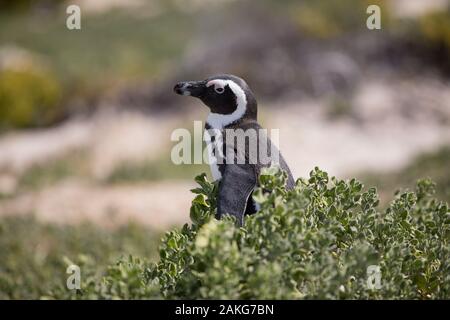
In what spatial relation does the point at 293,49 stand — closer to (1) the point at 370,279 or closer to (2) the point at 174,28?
(2) the point at 174,28

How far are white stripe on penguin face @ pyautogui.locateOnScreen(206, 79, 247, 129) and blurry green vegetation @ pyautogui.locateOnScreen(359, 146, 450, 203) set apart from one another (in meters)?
5.78

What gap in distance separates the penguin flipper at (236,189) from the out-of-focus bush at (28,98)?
1672 centimetres

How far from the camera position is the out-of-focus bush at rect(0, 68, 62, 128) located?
66.5 ft

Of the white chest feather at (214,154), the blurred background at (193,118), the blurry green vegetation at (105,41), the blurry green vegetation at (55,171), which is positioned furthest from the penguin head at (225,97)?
the blurry green vegetation at (105,41)

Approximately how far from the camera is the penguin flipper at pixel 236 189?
3572mm

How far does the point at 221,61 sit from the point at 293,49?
186 centimetres

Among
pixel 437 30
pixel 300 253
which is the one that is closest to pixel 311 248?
pixel 300 253

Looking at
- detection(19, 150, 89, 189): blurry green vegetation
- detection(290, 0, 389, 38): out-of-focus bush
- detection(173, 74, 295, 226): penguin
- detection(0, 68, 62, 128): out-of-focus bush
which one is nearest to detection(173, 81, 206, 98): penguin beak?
detection(173, 74, 295, 226): penguin

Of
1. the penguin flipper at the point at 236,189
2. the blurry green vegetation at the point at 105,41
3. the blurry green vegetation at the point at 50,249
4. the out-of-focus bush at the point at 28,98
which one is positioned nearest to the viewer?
the penguin flipper at the point at 236,189

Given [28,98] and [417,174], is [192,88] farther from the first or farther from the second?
[28,98]

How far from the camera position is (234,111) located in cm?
397

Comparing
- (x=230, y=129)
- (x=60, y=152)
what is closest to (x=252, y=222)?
(x=230, y=129)

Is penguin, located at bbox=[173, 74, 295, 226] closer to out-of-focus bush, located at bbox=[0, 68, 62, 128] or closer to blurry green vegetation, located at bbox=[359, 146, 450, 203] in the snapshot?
blurry green vegetation, located at bbox=[359, 146, 450, 203]

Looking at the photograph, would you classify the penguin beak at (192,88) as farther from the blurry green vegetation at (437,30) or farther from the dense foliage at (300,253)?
the blurry green vegetation at (437,30)
